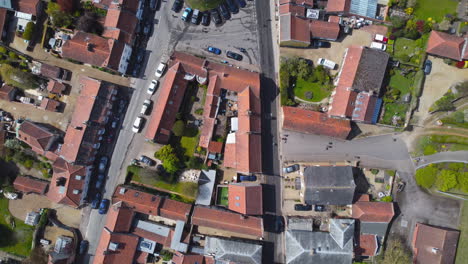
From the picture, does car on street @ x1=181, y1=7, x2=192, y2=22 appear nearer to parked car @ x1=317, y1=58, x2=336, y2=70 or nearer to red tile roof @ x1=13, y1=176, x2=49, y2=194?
parked car @ x1=317, y1=58, x2=336, y2=70

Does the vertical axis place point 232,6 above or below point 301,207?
above

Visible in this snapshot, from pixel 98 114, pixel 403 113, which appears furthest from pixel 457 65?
pixel 98 114

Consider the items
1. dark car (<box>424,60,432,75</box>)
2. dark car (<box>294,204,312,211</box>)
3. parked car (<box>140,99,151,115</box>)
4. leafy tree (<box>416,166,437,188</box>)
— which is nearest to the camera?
parked car (<box>140,99,151,115</box>)

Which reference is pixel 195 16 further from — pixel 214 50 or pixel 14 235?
pixel 14 235

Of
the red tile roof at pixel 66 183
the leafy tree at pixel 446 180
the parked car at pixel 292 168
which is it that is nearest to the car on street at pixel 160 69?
the red tile roof at pixel 66 183

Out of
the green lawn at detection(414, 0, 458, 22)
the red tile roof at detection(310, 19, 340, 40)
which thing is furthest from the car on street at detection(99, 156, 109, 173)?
the green lawn at detection(414, 0, 458, 22)

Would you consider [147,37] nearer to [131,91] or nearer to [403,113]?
[131,91]

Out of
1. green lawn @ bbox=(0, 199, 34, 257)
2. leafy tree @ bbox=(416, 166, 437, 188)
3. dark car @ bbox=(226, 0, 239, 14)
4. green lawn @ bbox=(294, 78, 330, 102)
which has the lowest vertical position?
green lawn @ bbox=(0, 199, 34, 257)

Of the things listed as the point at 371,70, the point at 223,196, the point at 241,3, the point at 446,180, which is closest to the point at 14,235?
the point at 223,196
